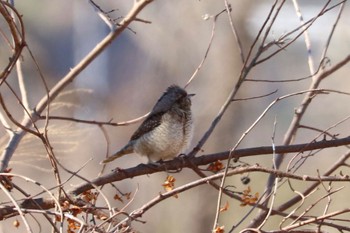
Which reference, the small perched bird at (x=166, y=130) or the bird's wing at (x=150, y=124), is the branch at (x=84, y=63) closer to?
the small perched bird at (x=166, y=130)

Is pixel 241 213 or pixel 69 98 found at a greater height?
pixel 69 98

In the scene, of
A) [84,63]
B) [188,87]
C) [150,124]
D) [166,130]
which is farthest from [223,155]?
[188,87]

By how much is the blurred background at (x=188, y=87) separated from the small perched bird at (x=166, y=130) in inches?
112

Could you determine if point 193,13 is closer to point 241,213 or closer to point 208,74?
point 208,74

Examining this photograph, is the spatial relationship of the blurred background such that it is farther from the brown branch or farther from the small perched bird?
the brown branch

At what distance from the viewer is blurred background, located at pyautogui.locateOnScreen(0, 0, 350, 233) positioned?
10.4 meters

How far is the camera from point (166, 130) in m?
4.89

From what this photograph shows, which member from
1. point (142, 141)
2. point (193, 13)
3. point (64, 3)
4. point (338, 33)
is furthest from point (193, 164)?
point (64, 3)

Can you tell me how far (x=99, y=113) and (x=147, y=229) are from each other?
9.50 ft

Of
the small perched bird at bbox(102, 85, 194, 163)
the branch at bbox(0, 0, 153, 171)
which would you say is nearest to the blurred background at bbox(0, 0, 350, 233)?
the small perched bird at bbox(102, 85, 194, 163)

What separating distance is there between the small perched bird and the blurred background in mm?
2853

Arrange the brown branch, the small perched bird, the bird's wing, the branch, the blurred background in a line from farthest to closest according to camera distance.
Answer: the blurred background
the bird's wing
the small perched bird
the branch
the brown branch

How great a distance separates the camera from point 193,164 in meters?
3.57

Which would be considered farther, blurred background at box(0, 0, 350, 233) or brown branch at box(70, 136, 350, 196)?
blurred background at box(0, 0, 350, 233)
